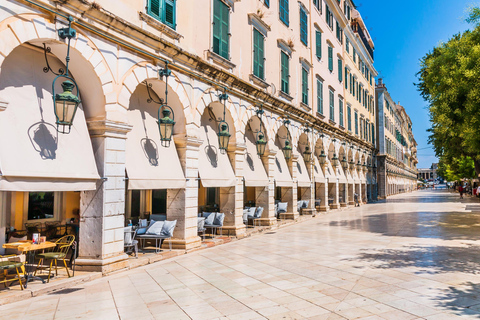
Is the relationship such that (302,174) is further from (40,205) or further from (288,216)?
(40,205)

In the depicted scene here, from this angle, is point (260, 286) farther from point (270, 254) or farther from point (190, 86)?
point (190, 86)

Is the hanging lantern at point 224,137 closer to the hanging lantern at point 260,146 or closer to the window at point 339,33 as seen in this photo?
the hanging lantern at point 260,146

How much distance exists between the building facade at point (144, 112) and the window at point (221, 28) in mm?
39

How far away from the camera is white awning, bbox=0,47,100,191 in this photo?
6350 millimetres

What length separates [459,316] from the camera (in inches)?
201

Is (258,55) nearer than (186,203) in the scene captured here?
No


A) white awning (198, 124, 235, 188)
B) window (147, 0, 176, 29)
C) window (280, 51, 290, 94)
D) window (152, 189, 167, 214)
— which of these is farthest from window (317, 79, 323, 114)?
window (147, 0, 176, 29)

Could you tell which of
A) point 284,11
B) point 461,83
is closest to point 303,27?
point 284,11

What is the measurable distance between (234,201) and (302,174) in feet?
25.1

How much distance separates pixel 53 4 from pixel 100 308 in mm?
5717

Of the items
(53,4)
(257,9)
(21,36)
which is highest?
(257,9)

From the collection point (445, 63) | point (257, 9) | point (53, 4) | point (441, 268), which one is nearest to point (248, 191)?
point (257, 9)

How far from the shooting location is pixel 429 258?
9.04 metres

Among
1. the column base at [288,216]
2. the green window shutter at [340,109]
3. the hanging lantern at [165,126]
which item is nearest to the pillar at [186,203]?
the hanging lantern at [165,126]
